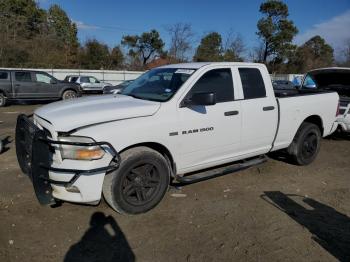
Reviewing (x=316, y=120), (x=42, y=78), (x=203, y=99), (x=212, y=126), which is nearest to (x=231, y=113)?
(x=212, y=126)

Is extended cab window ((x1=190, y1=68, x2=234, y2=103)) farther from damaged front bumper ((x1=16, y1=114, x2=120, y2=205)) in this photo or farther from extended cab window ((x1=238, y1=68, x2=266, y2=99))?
damaged front bumper ((x1=16, y1=114, x2=120, y2=205))

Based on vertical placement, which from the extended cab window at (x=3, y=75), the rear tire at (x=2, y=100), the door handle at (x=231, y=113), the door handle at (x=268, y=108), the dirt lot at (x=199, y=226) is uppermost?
the extended cab window at (x=3, y=75)

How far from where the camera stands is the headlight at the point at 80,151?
3773 millimetres

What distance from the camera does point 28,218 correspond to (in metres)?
4.22

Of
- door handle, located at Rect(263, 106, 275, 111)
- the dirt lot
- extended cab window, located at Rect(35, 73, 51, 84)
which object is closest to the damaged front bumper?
the dirt lot

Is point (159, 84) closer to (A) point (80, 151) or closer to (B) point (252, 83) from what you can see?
(B) point (252, 83)

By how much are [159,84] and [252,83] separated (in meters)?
1.51

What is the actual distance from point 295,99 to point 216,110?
1.97 meters

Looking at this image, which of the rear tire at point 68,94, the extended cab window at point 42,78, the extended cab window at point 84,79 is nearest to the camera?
the extended cab window at point 42,78

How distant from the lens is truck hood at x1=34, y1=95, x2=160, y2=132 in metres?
3.90

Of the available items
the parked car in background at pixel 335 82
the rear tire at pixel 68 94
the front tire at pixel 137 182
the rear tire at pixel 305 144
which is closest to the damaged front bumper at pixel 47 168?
the front tire at pixel 137 182

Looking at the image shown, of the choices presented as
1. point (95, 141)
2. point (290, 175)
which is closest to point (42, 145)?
point (95, 141)

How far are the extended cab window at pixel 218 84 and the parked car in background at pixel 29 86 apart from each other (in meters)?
14.5

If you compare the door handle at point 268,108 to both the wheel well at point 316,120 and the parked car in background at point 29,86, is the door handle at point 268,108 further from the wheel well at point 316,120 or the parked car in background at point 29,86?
the parked car in background at point 29,86
